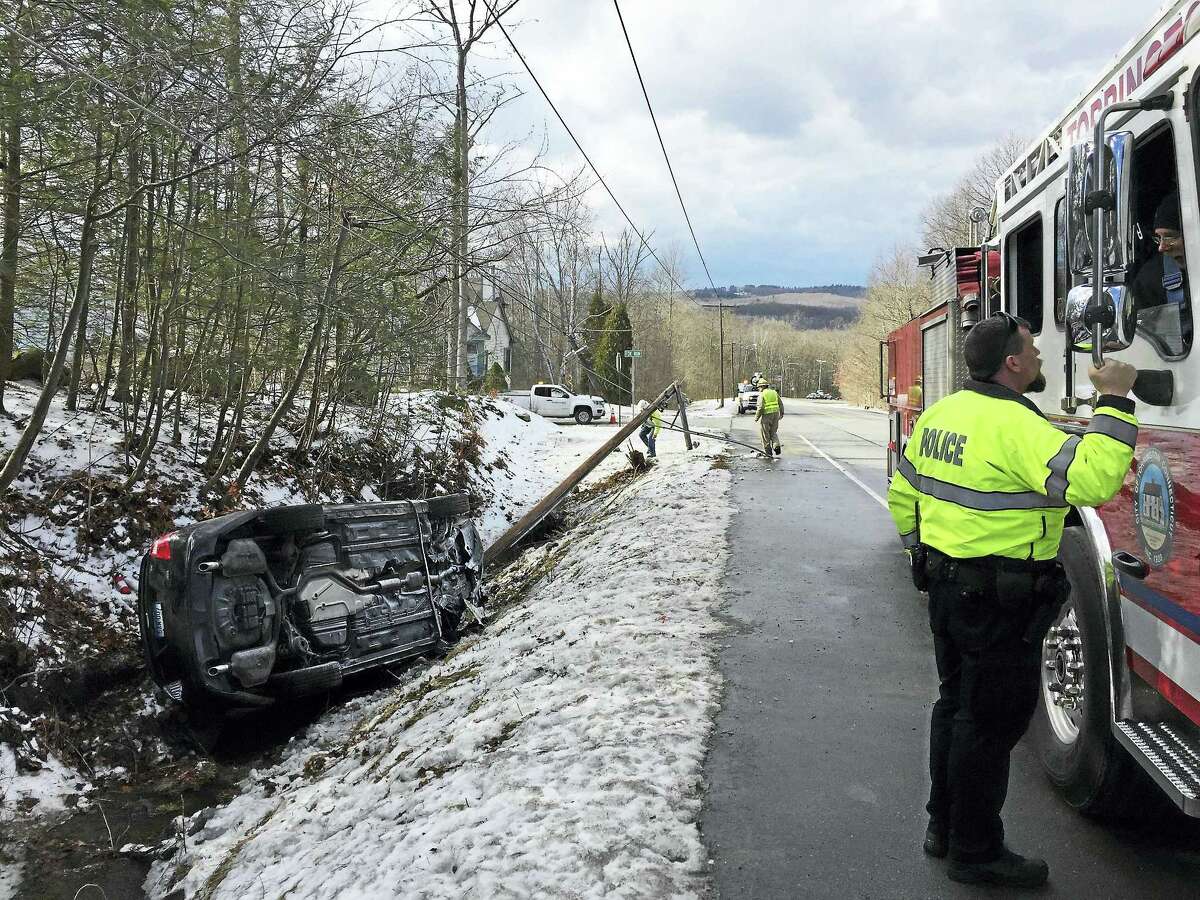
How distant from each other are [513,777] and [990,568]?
2.23 m

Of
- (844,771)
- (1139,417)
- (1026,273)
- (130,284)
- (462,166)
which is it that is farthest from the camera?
(462,166)

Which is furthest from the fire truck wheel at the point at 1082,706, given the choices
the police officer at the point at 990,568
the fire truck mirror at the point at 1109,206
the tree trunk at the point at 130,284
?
the tree trunk at the point at 130,284

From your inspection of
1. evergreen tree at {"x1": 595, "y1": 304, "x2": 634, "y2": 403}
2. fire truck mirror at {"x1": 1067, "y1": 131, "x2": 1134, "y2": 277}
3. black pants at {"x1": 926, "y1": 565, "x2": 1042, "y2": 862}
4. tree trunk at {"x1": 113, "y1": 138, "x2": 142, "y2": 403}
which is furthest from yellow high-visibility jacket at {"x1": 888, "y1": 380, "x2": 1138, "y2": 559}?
evergreen tree at {"x1": 595, "y1": 304, "x2": 634, "y2": 403}

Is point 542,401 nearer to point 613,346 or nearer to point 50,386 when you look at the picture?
point 613,346

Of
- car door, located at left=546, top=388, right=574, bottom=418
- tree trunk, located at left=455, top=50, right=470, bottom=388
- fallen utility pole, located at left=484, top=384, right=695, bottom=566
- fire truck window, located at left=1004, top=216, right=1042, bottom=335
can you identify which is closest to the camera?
fire truck window, located at left=1004, top=216, right=1042, bottom=335

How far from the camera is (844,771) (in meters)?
4.04

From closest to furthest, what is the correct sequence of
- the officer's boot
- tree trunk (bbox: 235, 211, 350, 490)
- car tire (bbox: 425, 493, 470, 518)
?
the officer's boot < car tire (bbox: 425, 493, 470, 518) < tree trunk (bbox: 235, 211, 350, 490)

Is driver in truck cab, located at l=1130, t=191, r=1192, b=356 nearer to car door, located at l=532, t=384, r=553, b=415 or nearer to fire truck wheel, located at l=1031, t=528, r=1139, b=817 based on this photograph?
fire truck wheel, located at l=1031, t=528, r=1139, b=817

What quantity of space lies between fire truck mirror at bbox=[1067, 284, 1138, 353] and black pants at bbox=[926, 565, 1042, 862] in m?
0.84

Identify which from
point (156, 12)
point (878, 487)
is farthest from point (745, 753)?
point (878, 487)

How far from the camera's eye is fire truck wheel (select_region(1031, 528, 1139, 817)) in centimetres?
324

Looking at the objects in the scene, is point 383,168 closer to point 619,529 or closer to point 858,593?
point 619,529

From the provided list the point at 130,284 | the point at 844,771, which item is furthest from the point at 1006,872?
the point at 130,284

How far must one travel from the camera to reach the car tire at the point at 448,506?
26.0 ft
